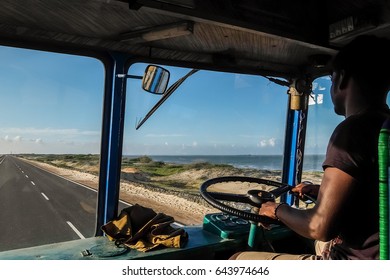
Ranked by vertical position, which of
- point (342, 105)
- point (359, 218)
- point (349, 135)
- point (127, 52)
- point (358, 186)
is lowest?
point (359, 218)

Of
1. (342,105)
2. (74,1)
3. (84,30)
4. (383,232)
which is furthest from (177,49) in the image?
(383,232)

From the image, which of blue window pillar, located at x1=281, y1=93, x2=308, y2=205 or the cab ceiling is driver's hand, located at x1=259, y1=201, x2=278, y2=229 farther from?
blue window pillar, located at x1=281, y1=93, x2=308, y2=205

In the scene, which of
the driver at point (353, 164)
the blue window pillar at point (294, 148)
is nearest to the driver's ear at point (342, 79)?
the driver at point (353, 164)

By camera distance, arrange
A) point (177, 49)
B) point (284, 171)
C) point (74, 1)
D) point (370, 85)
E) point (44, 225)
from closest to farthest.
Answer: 1. point (370, 85)
2. point (74, 1)
3. point (44, 225)
4. point (177, 49)
5. point (284, 171)

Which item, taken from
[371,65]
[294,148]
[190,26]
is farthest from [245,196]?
[294,148]

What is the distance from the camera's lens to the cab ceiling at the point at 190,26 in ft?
6.48

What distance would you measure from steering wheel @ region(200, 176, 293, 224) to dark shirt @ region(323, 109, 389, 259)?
374 mm

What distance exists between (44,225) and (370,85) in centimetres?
212

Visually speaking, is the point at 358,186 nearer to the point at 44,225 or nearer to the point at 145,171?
the point at 145,171

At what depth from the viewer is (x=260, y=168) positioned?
284 cm

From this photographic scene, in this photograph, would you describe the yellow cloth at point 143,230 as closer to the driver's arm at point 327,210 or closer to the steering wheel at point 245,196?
the steering wheel at point 245,196

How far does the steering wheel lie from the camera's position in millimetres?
1634

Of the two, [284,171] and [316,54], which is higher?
[316,54]

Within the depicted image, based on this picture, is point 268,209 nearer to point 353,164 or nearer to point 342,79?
point 353,164
